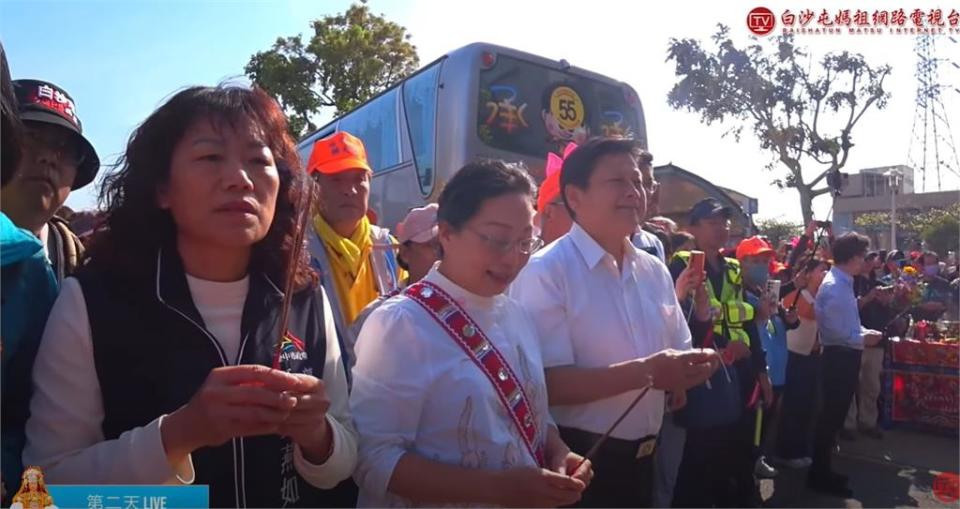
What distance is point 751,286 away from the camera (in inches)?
176

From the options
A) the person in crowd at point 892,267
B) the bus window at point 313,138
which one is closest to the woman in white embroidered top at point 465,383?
the bus window at point 313,138

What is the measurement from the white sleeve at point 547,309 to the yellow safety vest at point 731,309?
63.3 inches

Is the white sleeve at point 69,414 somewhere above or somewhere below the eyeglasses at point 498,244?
below

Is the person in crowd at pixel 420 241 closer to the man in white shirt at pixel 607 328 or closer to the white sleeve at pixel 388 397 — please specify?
A: the man in white shirt at pixel 607 328

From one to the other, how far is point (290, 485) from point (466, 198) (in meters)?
0.78

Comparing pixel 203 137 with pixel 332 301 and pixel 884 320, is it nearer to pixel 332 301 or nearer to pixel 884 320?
pixel 332 301

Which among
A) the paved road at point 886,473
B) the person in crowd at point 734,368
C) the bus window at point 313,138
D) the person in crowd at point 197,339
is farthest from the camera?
the bus window at point 313,138

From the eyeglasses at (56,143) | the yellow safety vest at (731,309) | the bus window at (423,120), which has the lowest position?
the yellow safety vest at (731,309)

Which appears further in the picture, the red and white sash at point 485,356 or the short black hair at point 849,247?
the short black hair at point 849,247

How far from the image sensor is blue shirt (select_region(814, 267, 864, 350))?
4777mm

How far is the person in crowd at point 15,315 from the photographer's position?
3.95 ft

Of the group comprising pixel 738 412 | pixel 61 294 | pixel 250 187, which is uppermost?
pixel 250 187

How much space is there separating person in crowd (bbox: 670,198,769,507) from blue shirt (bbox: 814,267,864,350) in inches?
47.1

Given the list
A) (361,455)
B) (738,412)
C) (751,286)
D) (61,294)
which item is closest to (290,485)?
(361,455)
